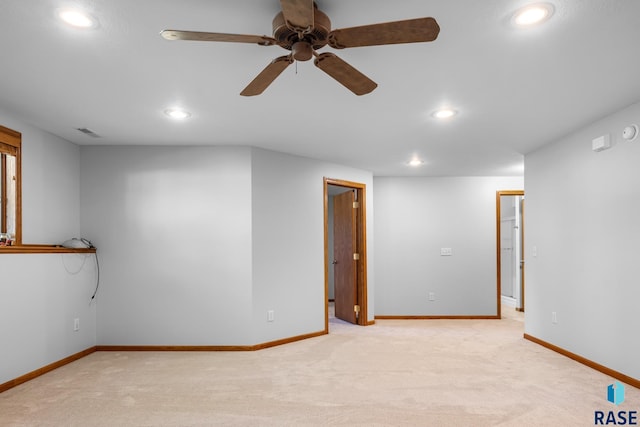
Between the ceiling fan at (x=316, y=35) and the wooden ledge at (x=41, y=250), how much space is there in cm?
285

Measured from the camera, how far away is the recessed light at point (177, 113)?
3596 mm

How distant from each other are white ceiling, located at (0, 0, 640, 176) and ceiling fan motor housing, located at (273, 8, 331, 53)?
126 millimetres

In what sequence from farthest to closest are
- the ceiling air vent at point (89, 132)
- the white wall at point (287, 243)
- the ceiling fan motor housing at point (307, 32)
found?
the white wall at point (287, 243) < the ceiling air vent at point (89, 132) < the ceiling fan motor housing at point (307, 32)

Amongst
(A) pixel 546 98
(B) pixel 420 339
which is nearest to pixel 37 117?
(A) pixel 546 98

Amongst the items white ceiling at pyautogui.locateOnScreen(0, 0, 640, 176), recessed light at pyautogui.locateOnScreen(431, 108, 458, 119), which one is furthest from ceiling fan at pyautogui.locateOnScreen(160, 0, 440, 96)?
recessed light at pyautogui.locateOnScreen(431, 108, 458, 119)

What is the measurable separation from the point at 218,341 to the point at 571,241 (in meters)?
3.89

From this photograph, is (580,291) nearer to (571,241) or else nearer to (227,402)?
(571,241)

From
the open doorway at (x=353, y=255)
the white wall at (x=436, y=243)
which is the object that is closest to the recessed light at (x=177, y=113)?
the open doorway at (x=353, y=255)

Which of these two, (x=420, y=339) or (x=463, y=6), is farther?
(x=420, y=339)

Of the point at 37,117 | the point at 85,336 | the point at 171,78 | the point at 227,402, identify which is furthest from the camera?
the point at 85,336

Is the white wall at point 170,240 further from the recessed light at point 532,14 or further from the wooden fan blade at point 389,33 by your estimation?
the recessed light at point 532,14

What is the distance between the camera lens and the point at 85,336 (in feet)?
15.3

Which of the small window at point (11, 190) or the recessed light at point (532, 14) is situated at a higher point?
the recessed light at point (532, 14)

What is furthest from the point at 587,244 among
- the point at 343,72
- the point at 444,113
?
the point at 343,72
